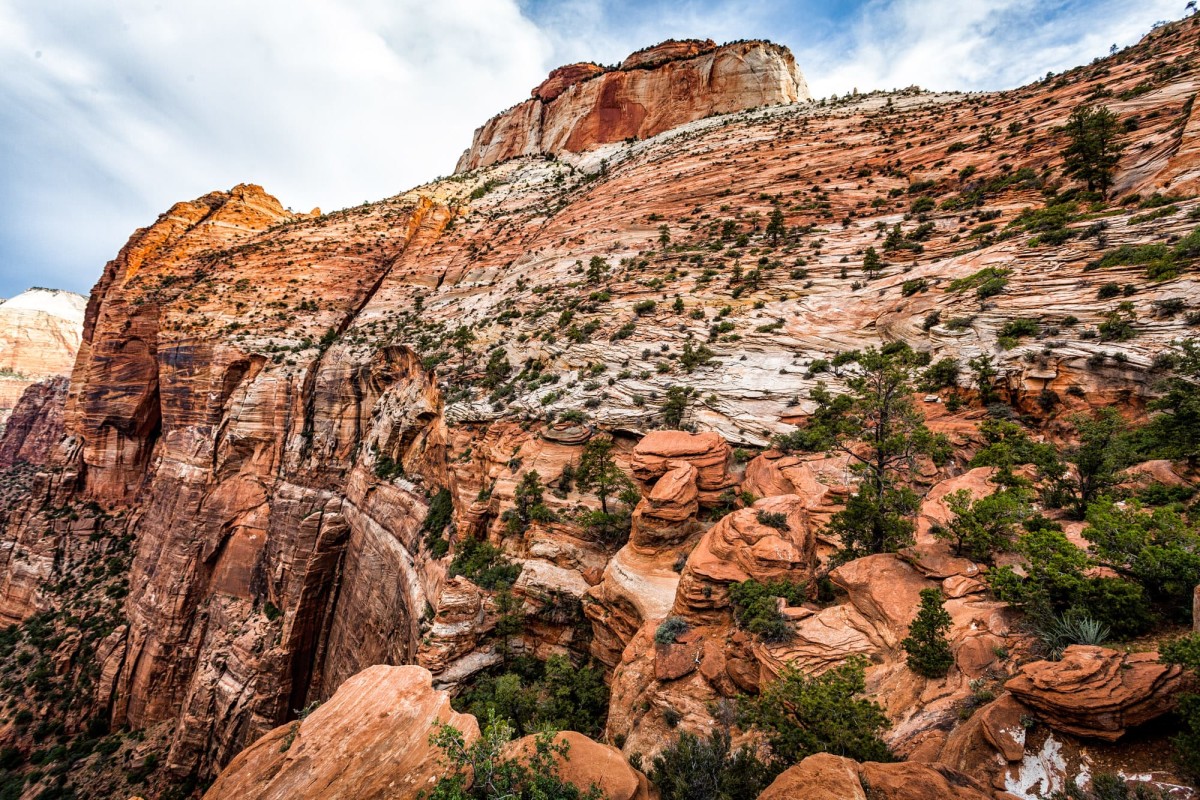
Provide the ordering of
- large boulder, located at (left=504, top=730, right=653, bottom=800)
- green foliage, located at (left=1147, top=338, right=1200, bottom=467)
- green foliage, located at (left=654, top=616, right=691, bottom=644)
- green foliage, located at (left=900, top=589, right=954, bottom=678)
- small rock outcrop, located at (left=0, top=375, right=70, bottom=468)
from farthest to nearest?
small rock outcrop, located at (left=0, top=375, right=70, bottom=468) → green foliage, located at (left=654, top=616, right=691, bottom=644) → green foliage, located at (left=1147, top=338, right=1200, bottom=467) → green foliage, located at (left=900, top=589, right=954, bottom=678) → large boulder, located at (left=504, top=730, right=653, bottom=800)

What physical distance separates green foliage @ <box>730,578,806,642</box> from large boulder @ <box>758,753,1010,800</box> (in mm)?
3409

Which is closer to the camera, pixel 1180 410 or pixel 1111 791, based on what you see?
pixel 1111 791

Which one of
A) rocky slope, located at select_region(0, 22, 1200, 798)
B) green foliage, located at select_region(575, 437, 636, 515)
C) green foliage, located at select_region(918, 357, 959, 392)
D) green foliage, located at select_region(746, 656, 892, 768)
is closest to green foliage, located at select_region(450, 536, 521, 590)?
rocky slope, located at select_region(0, 22, 1200, 798)

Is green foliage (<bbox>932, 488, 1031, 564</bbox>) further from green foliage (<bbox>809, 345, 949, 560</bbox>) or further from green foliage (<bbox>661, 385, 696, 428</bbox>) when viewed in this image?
green foliage (<bbox>661, 385, 696, 428</bbox>)

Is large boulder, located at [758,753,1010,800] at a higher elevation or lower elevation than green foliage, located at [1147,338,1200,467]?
lower

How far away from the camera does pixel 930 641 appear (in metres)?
6.64

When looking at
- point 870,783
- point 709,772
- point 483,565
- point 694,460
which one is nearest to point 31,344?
point 483,565

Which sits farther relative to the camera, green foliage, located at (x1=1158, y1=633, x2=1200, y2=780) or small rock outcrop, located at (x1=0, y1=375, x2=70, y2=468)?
small rock outcrop, located at (x1=0, y1=375, x2=70, y2=468)

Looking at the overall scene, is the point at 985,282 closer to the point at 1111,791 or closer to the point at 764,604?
the point at 764,604

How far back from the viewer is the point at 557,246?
34406 millimetres

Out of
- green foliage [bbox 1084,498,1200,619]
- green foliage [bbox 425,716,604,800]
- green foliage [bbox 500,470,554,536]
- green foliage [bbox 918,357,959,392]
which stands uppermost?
green foliage [bbox 918,357,959,392]

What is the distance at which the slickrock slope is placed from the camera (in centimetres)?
9250

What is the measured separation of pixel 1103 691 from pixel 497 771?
7.42m

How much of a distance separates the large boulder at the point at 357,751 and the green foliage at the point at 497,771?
1.75ft
